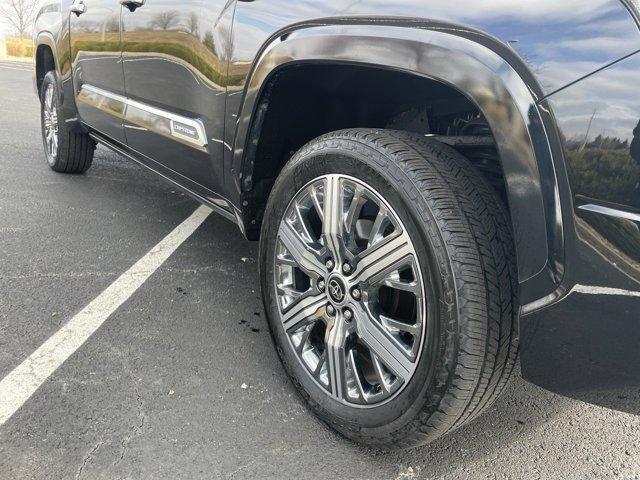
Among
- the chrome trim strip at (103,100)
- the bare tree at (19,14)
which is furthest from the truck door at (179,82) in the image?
the bare tree at (19,14)

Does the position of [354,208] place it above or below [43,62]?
above

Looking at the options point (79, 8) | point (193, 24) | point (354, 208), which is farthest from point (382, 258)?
point (79, 8)

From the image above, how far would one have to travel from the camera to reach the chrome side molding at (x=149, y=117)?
2562 mm

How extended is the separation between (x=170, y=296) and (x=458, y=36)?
2.00 meters

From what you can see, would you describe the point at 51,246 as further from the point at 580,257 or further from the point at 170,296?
the point at 580,257

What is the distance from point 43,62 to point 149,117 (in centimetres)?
285

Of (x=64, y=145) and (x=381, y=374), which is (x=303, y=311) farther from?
(x=64, y=145)

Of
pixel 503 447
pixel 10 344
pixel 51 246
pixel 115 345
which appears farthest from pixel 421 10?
pixel 51 246

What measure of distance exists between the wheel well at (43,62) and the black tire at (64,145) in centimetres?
10

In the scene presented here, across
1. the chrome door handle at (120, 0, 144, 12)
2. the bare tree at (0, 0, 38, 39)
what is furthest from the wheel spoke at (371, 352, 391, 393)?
the bare tree at (0, 0, 38, 39)

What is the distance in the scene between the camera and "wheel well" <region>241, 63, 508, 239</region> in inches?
76.6

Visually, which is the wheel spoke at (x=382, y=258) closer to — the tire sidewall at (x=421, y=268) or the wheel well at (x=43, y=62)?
the tire sidewall at (x=421, y=268)

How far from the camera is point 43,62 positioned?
16.8 feet

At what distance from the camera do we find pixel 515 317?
162cm
